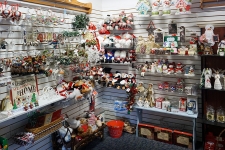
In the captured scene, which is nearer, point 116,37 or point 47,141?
point 47,141

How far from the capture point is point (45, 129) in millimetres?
2836

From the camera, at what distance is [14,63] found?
2.59m

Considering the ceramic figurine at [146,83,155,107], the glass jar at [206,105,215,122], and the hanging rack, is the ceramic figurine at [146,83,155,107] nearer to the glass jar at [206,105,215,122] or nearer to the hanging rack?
the glass jar at [206,105,215,122]

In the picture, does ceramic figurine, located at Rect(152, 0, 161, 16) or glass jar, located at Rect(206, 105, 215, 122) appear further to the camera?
ceramic figurine, located at Rect(152, 0, 161, 16)

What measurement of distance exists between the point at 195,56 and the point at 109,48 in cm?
166

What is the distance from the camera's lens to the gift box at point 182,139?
11.5 feet

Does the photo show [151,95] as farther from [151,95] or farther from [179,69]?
[179,69]

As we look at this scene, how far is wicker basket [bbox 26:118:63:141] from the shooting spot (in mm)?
2717

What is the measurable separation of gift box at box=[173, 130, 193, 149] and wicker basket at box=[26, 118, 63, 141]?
1.98 m

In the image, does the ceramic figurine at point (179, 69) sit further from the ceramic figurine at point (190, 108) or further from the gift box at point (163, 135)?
the gift box at point (163, 135)

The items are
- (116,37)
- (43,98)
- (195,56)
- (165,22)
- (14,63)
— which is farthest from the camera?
(116,37)

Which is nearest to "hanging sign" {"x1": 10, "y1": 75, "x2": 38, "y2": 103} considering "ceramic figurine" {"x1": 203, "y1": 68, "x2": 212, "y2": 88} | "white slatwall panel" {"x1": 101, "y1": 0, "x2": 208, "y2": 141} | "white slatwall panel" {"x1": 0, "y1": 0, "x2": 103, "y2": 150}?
"white slatwall panel" {"x1": 0, "y1": 0, "x2": 103, "y2": 150}

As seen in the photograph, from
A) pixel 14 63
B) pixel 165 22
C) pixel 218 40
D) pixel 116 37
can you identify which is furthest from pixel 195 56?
pixel 14 63

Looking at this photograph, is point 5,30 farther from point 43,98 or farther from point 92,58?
point 92,58
